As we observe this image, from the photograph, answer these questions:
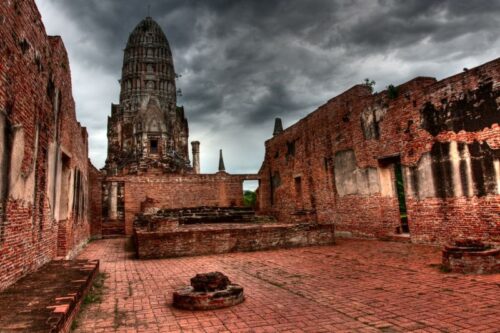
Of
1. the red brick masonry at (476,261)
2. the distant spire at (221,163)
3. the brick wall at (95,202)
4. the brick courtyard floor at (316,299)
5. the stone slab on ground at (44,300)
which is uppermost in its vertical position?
the distant spire at (221,163)

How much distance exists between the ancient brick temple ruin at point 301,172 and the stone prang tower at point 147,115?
40.8 feet

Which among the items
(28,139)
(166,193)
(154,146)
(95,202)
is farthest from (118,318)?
(154,146)

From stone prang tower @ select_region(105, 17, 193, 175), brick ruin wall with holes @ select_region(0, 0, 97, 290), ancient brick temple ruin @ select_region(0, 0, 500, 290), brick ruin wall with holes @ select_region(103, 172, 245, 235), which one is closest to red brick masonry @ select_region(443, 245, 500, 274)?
ancient brick temple ruin @ select_region(0, 0, 500, 290)

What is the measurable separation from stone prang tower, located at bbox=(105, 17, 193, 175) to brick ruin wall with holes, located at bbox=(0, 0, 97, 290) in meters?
22.3

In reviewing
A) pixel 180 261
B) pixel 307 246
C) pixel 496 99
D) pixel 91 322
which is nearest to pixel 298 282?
pixel 91 322

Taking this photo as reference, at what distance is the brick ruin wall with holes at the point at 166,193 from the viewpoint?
20797 millimetres

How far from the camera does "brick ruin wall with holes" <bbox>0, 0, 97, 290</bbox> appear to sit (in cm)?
475

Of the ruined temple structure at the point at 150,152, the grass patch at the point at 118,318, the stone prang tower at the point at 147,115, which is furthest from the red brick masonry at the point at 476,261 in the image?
the stone prang tower at the point at 147,115

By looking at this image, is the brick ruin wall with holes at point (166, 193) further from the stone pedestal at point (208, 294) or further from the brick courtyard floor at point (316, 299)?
the stone pedestal at point (208, 294)

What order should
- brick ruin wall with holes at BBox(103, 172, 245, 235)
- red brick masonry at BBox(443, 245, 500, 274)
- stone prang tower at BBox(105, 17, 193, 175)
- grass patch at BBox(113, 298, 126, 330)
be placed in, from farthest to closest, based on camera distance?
1. stone prang tower at BBox(105, 17, 193, 175)
2. brick ruin wall with holes at BBox(103, 172, 245, 235)
3. red brick masonry at BBox(443, 245, 500, 274)
4. grass patch at BBox(113, 298, 126, 330)

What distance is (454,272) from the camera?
6.48m

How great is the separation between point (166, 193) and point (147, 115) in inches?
596

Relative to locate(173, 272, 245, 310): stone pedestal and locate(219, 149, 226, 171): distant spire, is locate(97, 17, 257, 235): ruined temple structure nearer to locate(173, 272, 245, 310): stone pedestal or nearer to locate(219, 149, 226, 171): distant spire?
locate(219, 149, 226, 171): distant spire

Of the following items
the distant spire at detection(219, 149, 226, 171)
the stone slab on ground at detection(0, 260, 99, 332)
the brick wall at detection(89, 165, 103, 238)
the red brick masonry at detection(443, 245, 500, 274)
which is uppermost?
the distant spire at detection(219, 149, 226, 171)
